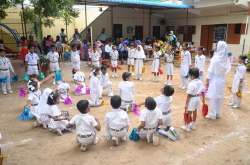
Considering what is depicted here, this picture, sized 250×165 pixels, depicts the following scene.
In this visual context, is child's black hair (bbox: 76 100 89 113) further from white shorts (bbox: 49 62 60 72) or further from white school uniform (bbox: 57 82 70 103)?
white shorts (bbox: 49 62 60 72)

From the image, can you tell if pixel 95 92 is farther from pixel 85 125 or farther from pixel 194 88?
pixel 194 88

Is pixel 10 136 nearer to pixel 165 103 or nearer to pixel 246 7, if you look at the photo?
pixel 165 103

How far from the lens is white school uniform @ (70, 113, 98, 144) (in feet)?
11.8

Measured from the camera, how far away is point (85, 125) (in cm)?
363

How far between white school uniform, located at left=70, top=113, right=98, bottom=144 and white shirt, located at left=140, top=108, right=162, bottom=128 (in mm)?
892

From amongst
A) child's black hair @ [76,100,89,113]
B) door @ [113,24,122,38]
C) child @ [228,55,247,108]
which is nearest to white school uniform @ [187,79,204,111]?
child @ [228,55,247,108]

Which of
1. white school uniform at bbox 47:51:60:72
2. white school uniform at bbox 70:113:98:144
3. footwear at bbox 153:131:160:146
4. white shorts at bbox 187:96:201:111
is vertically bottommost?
footwear at bbox 153:131:160:146

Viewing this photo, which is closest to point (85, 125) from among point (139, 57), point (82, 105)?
point (82, 105)

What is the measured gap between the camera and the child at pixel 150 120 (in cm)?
370

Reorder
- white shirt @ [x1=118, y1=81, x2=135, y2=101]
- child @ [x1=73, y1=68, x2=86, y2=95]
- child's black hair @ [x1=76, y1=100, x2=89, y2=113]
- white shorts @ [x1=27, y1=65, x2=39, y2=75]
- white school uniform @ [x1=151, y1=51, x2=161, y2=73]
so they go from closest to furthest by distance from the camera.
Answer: child's black hair @ [x1=76, y1=100, x2=89, y2=113] → white shirt @ [x1=118, y1=81, x2=135, y2=101] → child @ [x1=73, y1=68, x2=86, y2=95] → white shorts @ [x1=27, y1=65, x2=39, y2=75] → white school uniform @ [x1=151, y1=51, x2=161, y2=73]

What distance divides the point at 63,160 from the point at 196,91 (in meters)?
2.97

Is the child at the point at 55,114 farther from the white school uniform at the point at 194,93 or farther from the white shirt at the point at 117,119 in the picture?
the white school uniform at the point at 194,93

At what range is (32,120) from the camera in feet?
16.7

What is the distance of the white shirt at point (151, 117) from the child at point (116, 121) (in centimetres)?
34
